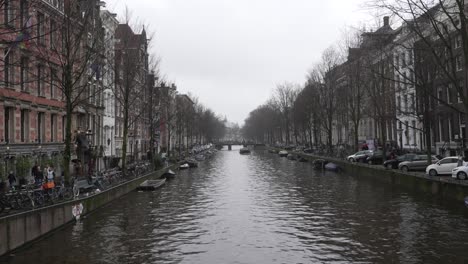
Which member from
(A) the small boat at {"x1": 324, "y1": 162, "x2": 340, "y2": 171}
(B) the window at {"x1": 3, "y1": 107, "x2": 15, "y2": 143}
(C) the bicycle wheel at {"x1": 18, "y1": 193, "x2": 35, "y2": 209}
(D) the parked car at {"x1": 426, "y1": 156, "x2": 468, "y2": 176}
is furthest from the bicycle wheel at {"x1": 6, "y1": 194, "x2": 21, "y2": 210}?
(A) the small boat at {"x1": 324, "y1": 162, "x2": 340, "y2": 171}

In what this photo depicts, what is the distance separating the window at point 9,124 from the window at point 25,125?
209cm

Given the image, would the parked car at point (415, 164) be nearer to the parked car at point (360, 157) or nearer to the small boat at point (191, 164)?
the parked car at point (360, 157)

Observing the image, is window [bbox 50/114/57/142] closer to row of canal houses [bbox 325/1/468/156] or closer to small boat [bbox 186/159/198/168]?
row of canal houses [bbox 325/1/468/156]

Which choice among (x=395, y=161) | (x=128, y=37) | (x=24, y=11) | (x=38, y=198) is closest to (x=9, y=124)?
(x=128, y=37)

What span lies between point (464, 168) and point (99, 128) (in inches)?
1553

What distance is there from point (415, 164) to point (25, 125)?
33.7 meters

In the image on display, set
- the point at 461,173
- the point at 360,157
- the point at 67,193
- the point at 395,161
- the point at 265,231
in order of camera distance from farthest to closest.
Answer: the point at 360,157 < the point at 395,161 < the point at 461,173 < the point at 67,193 < the point at 265,231

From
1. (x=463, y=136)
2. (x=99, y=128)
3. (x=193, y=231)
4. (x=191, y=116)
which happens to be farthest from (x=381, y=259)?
(x=191, y=116)

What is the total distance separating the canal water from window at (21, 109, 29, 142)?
9.12 metres

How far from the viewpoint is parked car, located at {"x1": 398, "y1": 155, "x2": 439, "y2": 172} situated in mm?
42531

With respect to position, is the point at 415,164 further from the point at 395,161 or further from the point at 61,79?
the point at 61,79

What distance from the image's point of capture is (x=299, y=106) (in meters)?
97.2

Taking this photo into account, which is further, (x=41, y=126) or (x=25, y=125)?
(x=41, y=126)

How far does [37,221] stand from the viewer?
1970cm
